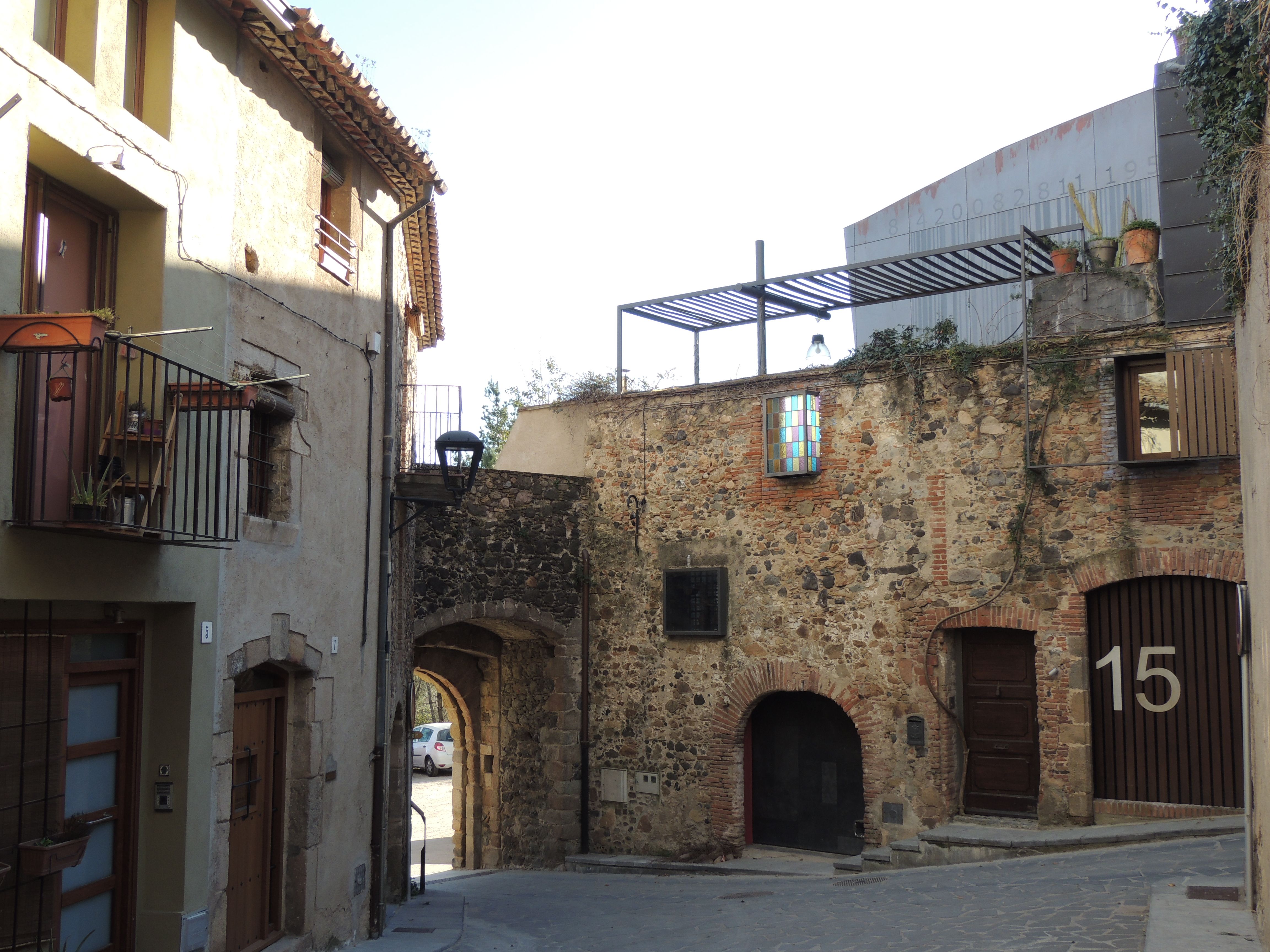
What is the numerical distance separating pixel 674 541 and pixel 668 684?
180 centimetres

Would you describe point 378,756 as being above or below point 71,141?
below

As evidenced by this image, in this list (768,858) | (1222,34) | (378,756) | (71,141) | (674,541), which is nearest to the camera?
(71,141)

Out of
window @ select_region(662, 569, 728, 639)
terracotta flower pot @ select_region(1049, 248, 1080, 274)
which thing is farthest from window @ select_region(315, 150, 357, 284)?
terracotta flower pot @ select_region(1049, 248, 1080, 274)

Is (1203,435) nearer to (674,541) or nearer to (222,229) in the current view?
(674,541)

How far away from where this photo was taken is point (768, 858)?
1367 centimetres

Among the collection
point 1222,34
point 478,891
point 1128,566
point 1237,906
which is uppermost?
point 1222,34

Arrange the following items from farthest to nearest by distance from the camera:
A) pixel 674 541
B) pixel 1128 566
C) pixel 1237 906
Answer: pixel 674 541 < pixel 1128 566 < pixel 1237 906

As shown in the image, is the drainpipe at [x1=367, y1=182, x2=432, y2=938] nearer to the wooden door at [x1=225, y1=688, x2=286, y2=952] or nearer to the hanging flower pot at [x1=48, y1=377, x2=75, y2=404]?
the wooden door at [x1=225, y1=688, x2=286, y2=952]

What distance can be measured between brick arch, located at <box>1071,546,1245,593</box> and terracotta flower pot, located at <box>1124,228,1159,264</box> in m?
3.02

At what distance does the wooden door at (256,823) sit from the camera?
8.07m

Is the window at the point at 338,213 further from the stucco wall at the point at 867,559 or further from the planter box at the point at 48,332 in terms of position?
the stucco wall at the point at 867,559

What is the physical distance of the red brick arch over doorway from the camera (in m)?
13.5

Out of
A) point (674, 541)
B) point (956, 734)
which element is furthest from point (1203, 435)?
point (674, 541)

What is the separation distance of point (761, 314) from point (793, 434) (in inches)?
75.7
